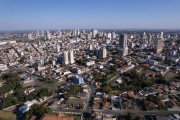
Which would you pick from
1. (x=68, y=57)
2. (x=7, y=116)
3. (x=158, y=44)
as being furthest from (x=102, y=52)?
(x=7, y=116)

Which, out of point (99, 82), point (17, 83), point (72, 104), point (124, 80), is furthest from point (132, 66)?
point (17, 83)

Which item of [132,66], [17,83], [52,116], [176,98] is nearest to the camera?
[52,116]

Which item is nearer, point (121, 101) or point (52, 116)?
point (52, 116)

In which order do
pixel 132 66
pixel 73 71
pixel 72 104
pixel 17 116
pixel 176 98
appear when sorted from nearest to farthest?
pixel 17 116 → pixel 72 104 → pixel 176 98 → pixel 73 71 → pixel 132 66

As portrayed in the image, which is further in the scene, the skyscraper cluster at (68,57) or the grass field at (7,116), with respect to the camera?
the skyscraper cluster at (68,57)

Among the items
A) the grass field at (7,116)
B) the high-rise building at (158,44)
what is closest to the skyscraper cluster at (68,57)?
the grass field at (7,116)

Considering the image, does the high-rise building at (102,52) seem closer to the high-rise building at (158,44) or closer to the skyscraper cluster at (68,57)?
the skyscraper cluster at (68,57)

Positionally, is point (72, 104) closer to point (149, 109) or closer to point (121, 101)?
point (121, 101)

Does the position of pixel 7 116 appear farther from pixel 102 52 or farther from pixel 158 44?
pixel 158 44

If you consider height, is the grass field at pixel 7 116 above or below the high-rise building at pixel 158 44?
below

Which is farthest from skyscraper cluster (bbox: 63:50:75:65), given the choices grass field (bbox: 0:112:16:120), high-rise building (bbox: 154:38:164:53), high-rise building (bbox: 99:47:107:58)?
high-rise building (bbox: 154:38:164:53)

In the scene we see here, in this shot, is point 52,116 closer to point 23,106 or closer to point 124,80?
point 23,106
